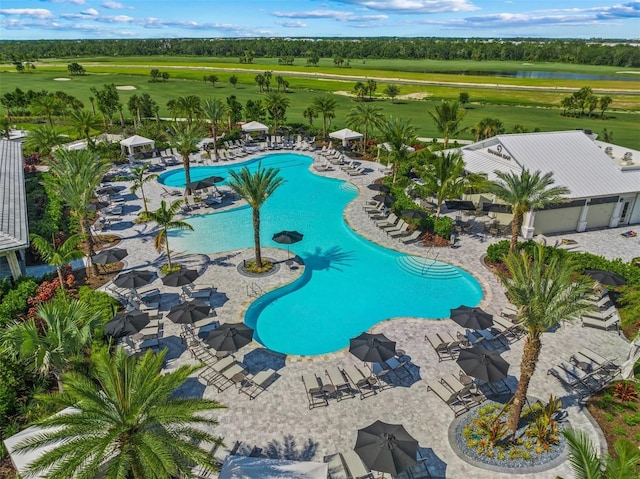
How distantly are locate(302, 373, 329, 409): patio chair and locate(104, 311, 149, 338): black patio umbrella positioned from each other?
24.4 ft

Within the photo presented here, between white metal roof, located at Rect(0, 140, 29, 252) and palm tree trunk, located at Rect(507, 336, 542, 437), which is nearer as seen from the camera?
palm tree trunk, located at Rect(507, 336, 542, 437)

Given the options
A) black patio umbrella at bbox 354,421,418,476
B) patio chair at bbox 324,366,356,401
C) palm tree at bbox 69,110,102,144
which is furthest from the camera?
palm tree at bbox 69,110,102,144

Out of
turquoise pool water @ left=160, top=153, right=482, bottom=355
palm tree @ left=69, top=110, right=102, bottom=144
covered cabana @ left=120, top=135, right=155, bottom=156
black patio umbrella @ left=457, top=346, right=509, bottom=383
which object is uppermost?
palm tree @ left=69, top=110, right=102, bottom=144

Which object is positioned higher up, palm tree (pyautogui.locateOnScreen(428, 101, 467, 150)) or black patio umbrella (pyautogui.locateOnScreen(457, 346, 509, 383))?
palm tree (pyautogui.locateOnScreen(428, 101, 467, 150))

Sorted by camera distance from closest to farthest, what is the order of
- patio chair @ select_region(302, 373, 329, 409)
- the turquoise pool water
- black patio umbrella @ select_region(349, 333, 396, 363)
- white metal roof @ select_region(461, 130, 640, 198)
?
1. patio chair @ select_region(302, 373, 329, 409)
2. black patio umbrella @ select_region(349, 333, 396, 363)
3. the turquoise pool water
4. white metal roof @ select_region(461, 130, 640, 198)

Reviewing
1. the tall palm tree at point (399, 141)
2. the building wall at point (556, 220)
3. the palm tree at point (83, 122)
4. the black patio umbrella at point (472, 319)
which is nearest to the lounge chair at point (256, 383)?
the black patio umbrella at point (472, 319)

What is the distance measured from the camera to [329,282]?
2386 cm

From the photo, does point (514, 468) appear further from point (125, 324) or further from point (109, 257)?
point (109, 257)

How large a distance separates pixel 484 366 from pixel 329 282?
1069cm

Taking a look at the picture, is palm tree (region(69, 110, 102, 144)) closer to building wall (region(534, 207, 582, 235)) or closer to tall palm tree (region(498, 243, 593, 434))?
building wall (region(534, 207, 582, 235))

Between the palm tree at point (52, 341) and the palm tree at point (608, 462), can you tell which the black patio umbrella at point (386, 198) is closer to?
the palm tree at point (52, 341)

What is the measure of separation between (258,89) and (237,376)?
95381mm

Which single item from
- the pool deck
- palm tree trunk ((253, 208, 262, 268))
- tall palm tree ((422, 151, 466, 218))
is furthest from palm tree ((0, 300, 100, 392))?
tall palm tree ((422, 151, 466, 218))

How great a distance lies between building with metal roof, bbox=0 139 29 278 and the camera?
2066 centimetres
